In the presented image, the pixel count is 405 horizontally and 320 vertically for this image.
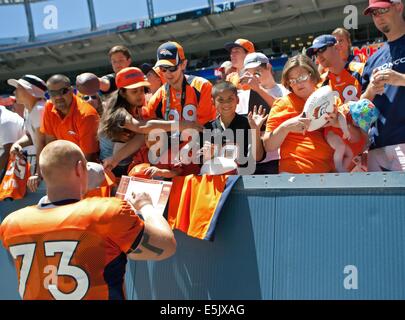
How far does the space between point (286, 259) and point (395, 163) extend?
907 mm

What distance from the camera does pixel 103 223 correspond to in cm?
196

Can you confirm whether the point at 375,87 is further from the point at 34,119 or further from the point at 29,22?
the point at 29,22

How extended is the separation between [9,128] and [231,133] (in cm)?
243

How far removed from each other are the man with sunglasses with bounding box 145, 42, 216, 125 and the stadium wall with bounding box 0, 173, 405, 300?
0.82m

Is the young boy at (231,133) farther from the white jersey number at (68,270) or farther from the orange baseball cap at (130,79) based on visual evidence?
the white jersey number at (68,270)

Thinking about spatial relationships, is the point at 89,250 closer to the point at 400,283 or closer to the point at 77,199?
the point at 77,199

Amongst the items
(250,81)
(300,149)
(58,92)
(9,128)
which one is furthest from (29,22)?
(300,149)

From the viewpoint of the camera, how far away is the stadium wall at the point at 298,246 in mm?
2635

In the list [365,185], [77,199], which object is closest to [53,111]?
[77,199]

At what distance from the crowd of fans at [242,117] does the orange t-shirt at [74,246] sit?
1.29 m

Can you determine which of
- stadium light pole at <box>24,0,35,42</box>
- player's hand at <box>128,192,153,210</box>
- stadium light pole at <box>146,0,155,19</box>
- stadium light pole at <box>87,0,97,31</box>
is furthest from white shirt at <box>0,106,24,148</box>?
stadium light pole at <box>24,0,35,42</box>

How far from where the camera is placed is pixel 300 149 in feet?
10.0

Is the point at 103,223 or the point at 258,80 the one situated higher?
the point at 258,80

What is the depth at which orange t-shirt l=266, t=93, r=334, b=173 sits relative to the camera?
9.86ft
